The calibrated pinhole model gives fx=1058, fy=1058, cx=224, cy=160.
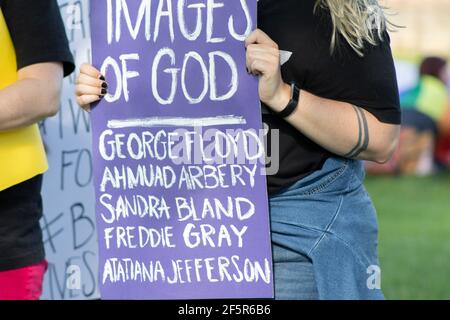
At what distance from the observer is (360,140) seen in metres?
2.77

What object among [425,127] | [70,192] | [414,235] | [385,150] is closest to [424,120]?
[425,127]

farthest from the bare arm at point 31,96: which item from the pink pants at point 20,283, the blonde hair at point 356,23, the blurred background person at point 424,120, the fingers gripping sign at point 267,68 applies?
the blurred background person at point 424,120

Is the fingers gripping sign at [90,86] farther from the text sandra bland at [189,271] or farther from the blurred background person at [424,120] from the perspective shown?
the blurred background person at [424,120]

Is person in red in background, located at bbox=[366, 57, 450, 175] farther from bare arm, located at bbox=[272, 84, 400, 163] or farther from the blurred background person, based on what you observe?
bare arm, located at bbox=[272, 84, 400, 163]

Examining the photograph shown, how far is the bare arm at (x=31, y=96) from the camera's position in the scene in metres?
2.86

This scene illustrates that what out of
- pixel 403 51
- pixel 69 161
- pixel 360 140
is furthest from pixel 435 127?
pixel 360 140

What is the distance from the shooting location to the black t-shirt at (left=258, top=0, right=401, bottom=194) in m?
2.76

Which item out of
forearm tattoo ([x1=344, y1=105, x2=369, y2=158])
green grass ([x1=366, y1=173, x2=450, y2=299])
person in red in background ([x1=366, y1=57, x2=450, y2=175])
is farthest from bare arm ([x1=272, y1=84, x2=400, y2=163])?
person in red in background ([x1=366, y1=57, x2=450, y2=175])

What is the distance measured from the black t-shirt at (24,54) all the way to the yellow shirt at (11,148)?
0.02 meters

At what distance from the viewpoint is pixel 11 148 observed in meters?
2.99

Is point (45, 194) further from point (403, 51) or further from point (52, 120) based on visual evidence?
point (403, 51)

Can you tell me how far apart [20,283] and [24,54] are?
0.64 m

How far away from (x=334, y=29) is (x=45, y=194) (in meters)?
1.58

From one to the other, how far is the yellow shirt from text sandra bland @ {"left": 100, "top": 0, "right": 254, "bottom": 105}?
278 millimetres
